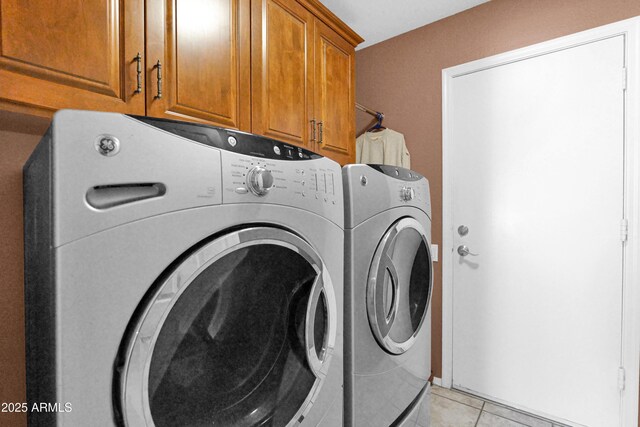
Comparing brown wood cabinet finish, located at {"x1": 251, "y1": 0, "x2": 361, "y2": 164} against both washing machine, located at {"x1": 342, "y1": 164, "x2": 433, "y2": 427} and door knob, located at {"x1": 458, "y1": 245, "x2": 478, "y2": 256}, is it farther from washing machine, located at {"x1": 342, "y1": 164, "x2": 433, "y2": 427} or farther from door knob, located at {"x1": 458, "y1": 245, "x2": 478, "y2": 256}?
door knob, located at {"x1": 458, "y1": 245, "x2": 478, "y2": 256}

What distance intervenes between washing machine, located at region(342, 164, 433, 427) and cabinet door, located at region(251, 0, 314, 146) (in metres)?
0.55

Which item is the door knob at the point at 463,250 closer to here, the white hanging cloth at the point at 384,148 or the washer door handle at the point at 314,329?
the white hanging cloth at the point at 384,148

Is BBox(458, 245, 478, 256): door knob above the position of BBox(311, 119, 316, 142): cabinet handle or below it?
below

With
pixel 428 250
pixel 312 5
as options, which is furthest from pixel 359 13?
pixel 428 250

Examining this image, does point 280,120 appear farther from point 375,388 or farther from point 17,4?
point 375,388

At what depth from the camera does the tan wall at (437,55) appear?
5.58 ft

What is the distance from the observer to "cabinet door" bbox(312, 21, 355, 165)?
5.29ft

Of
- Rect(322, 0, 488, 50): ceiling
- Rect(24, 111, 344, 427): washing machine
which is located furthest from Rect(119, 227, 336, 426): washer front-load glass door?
Rect(322, 0, 488, 50): ceiling

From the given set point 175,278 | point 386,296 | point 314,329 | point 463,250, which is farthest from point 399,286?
point 463,250

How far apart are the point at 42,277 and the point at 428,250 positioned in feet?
4.08

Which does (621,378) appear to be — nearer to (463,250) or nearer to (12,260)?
(463,250)

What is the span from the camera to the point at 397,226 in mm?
1084

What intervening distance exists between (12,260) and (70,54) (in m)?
0.63

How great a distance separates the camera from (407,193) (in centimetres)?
117
